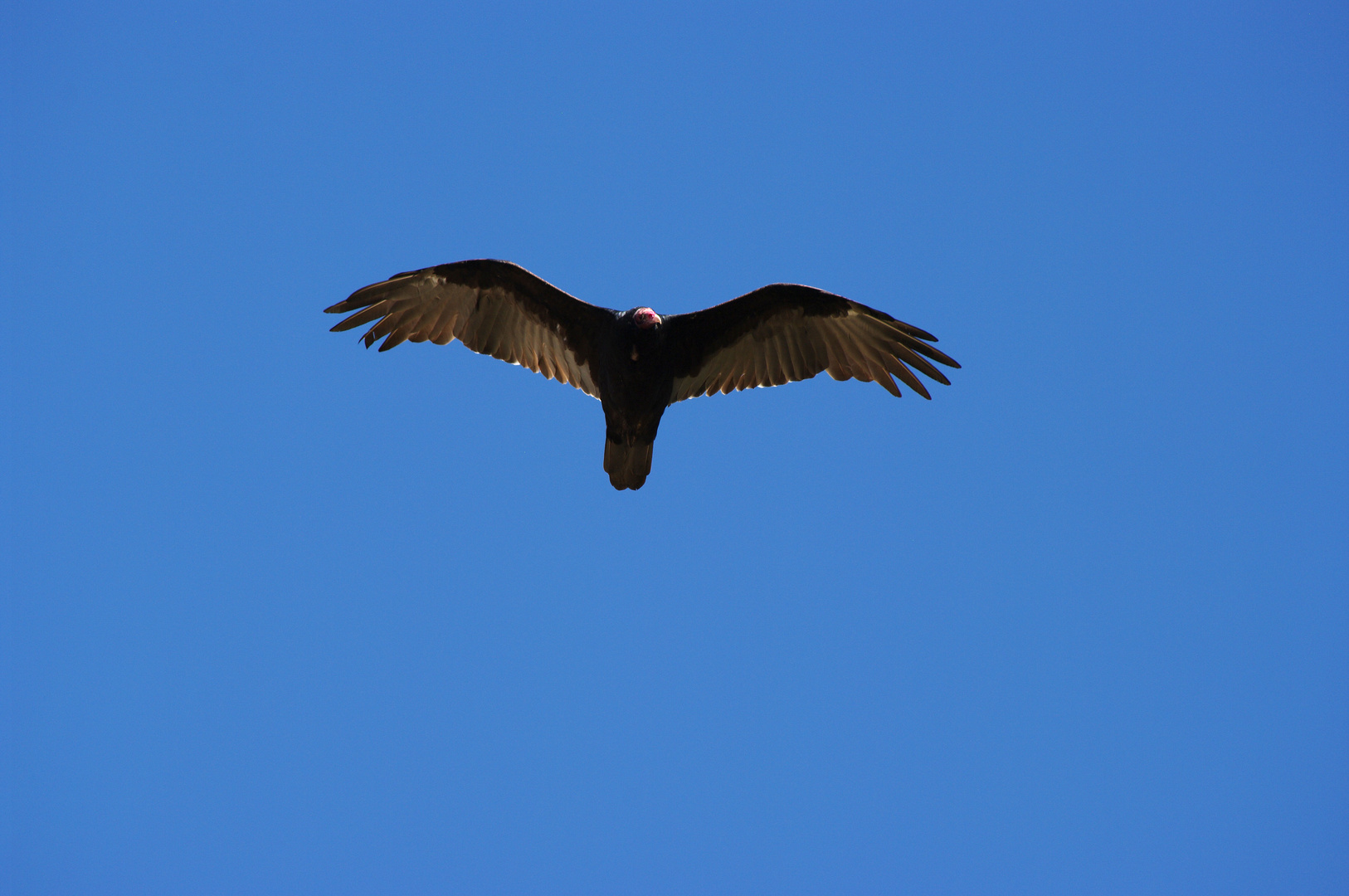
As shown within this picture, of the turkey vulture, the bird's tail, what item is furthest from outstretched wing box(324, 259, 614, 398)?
the bird's tail

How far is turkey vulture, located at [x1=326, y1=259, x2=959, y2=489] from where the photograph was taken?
8.30m

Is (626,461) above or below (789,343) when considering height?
below

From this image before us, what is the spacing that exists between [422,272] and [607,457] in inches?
101

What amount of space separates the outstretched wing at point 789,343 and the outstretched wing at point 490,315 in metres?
0.98

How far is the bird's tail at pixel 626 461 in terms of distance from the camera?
8523 millimetres

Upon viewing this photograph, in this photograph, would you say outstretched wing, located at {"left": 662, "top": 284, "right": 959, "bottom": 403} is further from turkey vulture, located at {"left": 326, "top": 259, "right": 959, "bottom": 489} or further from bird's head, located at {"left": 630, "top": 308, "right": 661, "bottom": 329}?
bird's head, located at {"left": 630, "top": 308, "right": 661, "bottom": 329}

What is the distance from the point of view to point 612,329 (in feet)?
26.4

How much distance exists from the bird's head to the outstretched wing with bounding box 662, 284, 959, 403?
0.32m

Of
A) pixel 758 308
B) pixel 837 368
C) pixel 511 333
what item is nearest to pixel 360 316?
pixel 511 333

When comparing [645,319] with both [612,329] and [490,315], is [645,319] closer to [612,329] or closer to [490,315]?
[612,329]

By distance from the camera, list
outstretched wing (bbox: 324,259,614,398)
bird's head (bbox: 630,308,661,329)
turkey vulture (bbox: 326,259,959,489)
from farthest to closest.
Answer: outstretched wing (bbox: 324,259,614,398) < turkey vulture (bbox: 326,259,959,489) < bird's head (bbox: 630,308,661,329)

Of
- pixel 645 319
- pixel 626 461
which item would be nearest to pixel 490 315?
pixel 645 319

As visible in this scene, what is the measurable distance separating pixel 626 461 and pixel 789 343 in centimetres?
202

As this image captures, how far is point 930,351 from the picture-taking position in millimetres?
8203
